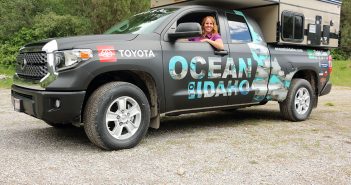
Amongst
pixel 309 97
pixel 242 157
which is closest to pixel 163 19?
pixel 242 157

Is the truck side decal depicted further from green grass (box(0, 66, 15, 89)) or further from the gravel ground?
green grass (box(0, 66, 15, 89))

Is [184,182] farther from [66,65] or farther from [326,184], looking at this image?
[66,65]

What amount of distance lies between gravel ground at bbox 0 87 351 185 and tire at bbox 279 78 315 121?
35 cm

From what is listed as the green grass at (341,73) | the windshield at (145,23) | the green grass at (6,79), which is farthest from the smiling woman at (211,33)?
the green grass at (341,73)

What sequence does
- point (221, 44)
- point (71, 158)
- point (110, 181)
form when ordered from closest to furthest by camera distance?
point (110, 181)
point (71, 158)
point (221, 44)

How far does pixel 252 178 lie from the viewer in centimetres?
366

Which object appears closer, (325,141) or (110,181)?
(110,181)

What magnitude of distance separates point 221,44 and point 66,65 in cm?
225

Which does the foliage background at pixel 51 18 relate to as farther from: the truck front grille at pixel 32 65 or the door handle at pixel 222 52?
the truck front grille at pixel 32 65

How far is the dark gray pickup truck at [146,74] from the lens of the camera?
430 centimetres

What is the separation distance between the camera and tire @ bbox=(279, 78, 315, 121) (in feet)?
22.3

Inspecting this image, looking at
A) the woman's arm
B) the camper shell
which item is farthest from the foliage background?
the woman's arm

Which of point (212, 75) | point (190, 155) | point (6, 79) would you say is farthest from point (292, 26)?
point (6, 79)

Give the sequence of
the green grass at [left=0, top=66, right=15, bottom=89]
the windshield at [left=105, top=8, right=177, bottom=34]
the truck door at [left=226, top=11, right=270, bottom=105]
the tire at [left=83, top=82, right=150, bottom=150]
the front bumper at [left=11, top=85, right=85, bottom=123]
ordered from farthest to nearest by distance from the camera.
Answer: the green grass at [left=0, top=66, right=15, bottom=89] < the truck door at [left=226, top=11, right=270, bottom=105] < the windshield at [left=105, top=8, right=177, bottom=34] < the tire at [left=83, top=82, right=150, bottom=150] < the front bumper at [left=11, top=85, right=85, bottom=123]
